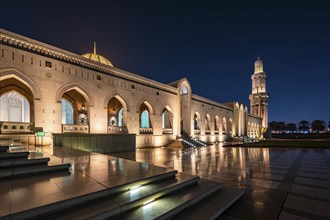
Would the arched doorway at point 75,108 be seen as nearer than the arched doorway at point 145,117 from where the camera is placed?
No

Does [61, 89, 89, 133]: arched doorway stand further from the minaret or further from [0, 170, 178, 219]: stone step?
the minaret

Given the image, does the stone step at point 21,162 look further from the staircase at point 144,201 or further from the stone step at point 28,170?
the stone step at point 28,170

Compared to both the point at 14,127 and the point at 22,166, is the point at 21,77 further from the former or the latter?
the point at 22,166

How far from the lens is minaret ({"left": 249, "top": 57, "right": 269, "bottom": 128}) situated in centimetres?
5831

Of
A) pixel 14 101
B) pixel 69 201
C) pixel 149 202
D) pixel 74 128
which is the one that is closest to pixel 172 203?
pixel 149 202

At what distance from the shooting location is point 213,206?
3.31 m

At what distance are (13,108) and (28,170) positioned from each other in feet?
70.0

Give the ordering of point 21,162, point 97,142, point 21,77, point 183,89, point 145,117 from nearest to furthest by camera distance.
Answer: point 21,162 < point 21,77 < point 97,142 < point 183,89 < point 145,117

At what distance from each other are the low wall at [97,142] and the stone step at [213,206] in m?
9.74

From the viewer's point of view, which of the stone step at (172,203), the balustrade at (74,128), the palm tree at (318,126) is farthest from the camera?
the palm tree at (318,126)

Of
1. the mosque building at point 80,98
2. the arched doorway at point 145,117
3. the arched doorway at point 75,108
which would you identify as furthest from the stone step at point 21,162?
the arched doorway at point 75,108

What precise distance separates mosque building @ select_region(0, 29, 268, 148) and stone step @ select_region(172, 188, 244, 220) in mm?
11194

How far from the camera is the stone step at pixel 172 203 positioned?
2.63m

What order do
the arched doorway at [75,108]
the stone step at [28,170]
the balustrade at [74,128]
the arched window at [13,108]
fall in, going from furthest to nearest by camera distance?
the arched doorway at [75,108] < the arched window at [13,108] < the balustrade at [74,128] < the stone step at [28,170]
